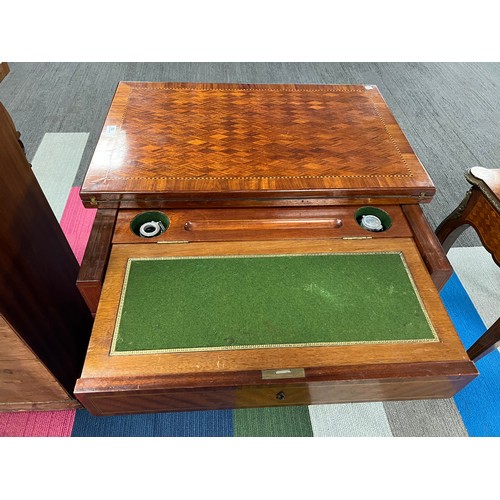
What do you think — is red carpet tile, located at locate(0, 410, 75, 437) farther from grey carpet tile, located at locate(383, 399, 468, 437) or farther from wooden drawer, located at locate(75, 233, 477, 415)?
grey carpet tile, located at locate(383, 399, 468, 437)

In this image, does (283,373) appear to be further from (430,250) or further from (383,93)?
(383,93)

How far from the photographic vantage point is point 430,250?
123 cm

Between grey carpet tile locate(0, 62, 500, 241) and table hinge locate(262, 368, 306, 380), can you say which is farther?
grey carpet tile locate(0, 62, 500, 241)

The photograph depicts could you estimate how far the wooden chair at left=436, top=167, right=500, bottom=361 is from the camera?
1373 millimetres

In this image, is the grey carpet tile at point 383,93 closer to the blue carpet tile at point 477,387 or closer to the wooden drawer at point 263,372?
the blue carpet tile at point 477,387

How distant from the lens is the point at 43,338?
1226 millimetres

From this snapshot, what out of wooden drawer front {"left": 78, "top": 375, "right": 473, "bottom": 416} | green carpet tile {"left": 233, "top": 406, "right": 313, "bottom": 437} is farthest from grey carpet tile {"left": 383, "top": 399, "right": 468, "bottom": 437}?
wooden drawer front {"left": 78, "top": 375, "right": 473, "bottom": 416}

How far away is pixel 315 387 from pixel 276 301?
244 mm

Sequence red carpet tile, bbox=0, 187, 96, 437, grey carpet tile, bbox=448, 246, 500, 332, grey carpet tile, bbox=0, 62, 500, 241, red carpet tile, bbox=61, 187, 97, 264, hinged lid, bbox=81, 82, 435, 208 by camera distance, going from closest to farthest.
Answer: hinged lid, bbox=81, 82, 435, 208, red carpet tile, bbox=0, 187, 96, 437, grey carpet tile, bbox=448, 246, 500, 332, red carpet tile, bbox=61, 187, 97, 264, grey carpet tile, bbox=0, 62, 500, 241

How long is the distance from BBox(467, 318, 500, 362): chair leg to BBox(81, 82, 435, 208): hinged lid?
0.52m

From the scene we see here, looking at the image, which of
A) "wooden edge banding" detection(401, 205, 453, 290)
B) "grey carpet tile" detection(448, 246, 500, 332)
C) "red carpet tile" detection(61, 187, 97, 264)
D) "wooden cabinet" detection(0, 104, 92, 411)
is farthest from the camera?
"red carpet tile" detection(61, 187, 97, 264)

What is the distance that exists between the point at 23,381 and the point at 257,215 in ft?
3.10

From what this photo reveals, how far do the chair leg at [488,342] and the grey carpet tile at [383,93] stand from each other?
0.87 metres

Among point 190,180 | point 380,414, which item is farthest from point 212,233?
point 380,414
